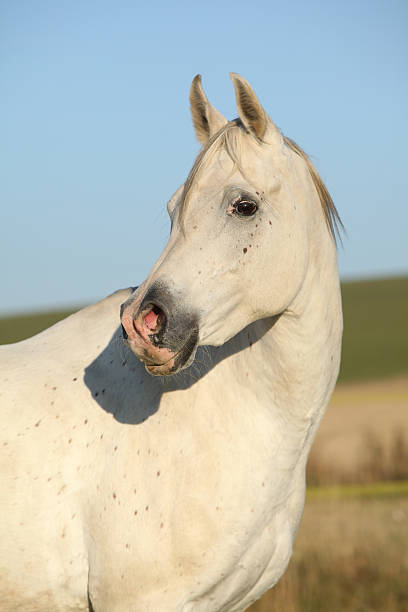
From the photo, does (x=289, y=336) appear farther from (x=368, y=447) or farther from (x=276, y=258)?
(x=368, y=447)

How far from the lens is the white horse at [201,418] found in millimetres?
3479

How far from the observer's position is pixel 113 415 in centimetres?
402

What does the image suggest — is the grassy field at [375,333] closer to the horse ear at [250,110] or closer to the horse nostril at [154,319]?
the horse ear at [250,110]

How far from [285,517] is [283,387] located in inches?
30.0

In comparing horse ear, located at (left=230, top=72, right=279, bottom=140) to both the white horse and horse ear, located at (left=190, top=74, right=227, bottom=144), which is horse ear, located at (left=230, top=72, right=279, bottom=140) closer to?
the white horse

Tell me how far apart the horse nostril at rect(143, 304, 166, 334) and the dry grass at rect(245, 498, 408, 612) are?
4374 mm

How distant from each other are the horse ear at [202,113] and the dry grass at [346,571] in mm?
4608

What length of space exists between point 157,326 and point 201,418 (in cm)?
80

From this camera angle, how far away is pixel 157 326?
10.8 feet

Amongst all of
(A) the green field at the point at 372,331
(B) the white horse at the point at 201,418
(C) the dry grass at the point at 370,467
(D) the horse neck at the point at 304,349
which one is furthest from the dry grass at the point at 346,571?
(A) the green field at the point at 372,331

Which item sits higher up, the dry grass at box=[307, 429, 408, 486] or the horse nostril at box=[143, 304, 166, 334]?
the horse nostril at box=[143, 304, 166, 334]

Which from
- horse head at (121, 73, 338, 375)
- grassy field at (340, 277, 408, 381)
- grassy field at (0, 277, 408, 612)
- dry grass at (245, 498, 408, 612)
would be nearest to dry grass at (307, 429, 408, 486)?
grassy field at (0, 277, 408, 612)

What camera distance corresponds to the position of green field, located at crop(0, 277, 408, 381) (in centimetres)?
4068

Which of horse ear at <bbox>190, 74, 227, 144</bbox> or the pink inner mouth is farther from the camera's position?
horse ear at <bbox>190, 74, 227, 144</bbox>
